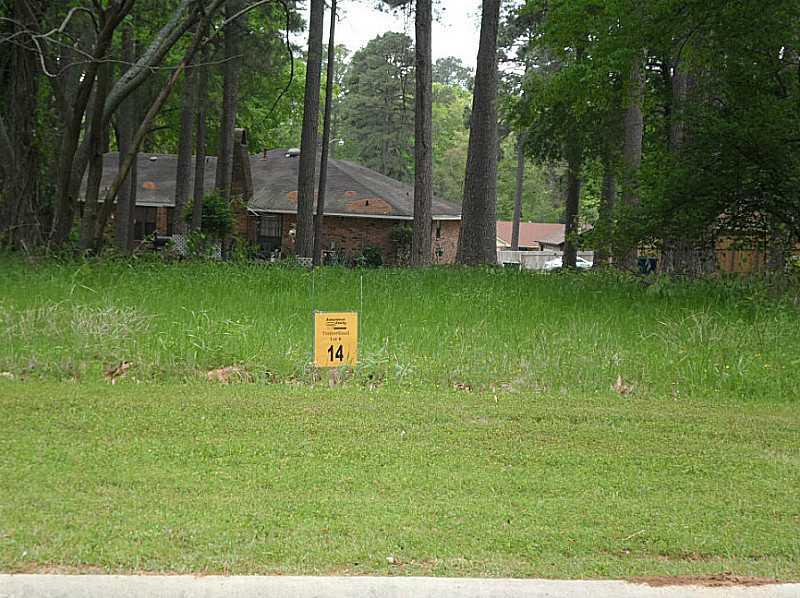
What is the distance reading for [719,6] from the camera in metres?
14.8

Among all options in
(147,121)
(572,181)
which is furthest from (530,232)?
(147,121)

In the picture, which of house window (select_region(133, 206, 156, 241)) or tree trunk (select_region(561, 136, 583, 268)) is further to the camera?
house window (select_region(133, 206, 156, 241))

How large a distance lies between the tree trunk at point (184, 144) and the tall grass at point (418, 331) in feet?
42.5

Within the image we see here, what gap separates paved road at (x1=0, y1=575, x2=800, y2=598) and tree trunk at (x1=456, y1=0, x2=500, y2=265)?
1839cm

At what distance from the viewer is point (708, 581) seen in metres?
4.89

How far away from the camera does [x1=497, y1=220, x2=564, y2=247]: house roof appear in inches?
2906

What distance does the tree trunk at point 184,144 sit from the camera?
27.8 metres

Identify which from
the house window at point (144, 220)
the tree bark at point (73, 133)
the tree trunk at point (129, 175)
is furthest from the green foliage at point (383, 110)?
the tree bark at point (73, 133)

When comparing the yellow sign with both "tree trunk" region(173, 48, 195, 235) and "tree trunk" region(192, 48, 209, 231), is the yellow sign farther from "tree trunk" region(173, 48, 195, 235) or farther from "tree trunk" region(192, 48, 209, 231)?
"tree trunk" region(173, 48, 195, 235)

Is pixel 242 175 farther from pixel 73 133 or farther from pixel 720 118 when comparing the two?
pixel 720 118

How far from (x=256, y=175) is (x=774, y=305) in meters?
33.3

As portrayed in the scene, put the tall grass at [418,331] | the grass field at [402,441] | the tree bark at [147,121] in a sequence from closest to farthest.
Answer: the grass field at [402,441]
the tall grass at [418,331]
the tree bark at [147,121]

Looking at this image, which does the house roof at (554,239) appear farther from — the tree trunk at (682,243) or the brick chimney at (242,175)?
the tree trunk at (682,243)

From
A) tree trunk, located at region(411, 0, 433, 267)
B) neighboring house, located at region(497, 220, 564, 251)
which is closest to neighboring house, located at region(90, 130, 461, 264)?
tree trunk, located at region(411, 0, 433, 267)
